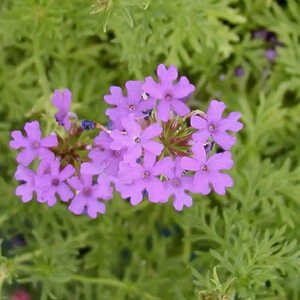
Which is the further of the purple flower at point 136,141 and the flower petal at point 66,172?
the flower petal at point 66,172

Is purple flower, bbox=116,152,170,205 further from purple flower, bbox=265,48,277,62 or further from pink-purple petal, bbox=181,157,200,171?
purple flower, bbox=265,48,277,62

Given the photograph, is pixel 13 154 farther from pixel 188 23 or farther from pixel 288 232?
pixel 288 232

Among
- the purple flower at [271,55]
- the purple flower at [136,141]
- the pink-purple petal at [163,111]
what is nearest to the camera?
the purple flower at [136,141]

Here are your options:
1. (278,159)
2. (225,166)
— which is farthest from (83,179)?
(278,159)

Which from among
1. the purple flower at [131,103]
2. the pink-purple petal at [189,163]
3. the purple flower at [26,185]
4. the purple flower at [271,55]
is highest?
the purple flower at [271,55]

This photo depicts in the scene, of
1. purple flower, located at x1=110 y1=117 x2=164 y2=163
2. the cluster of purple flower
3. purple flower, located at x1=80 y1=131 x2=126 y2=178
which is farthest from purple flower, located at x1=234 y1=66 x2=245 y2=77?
purple flower, located at x1=110 y1=117 x2=164 y2=163

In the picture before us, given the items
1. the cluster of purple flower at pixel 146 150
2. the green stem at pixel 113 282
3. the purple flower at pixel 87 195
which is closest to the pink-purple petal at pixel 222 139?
the cluster of purple flower at pixel 146 150

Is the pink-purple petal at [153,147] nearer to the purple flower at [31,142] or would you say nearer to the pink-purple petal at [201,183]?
the pink-purple petal at [201,183]
